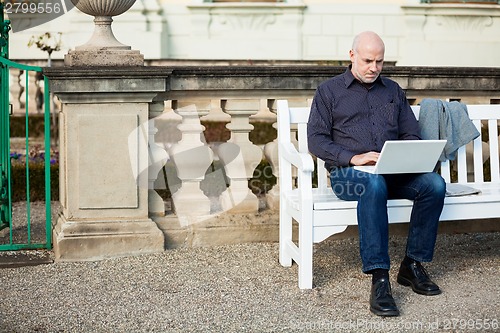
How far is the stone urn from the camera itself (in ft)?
18.6

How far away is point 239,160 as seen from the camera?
19.6 feet

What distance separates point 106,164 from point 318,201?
1.34m

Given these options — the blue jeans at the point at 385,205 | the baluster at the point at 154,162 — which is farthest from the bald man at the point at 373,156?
the baluster at the point at 154,162

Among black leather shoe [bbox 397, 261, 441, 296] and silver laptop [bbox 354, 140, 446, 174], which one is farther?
black leather shoe [bbox 397, 261, 441, 296]

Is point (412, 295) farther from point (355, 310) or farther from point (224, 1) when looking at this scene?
point (224, 1)

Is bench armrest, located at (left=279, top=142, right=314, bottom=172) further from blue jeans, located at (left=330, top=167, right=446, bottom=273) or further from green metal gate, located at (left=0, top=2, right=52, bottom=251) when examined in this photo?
green metal gate, located at (left=0, top=2, right=52, bottom=251)

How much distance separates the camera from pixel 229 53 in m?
15.4

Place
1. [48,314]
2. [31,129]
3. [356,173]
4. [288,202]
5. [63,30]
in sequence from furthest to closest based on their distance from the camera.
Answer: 1. [63,30]
2. [31,129]
3. [288,202]
4. [356,173]
5. [48,314]

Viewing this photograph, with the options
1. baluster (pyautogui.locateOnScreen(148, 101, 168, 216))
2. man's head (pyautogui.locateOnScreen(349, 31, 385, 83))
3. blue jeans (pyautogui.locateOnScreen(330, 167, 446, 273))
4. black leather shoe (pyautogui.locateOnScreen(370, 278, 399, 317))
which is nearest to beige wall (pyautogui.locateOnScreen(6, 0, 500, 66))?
baluster (pyautogui.locateOnScreen(148, 101, 168, 216))

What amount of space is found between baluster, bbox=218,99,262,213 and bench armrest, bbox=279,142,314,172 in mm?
518

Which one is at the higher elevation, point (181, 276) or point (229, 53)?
point (229, 53)

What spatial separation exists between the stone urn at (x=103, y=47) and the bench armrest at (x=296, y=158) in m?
1.03

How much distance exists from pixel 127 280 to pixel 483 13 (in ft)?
38.5

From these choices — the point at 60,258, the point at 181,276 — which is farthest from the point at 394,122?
the point at 60,258
